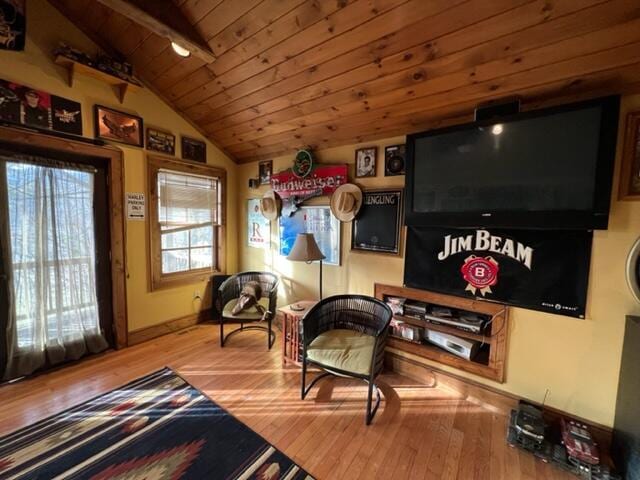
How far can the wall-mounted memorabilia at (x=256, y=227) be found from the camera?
11.0 ft

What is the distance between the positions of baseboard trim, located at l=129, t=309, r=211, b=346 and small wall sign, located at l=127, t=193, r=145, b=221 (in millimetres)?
1179

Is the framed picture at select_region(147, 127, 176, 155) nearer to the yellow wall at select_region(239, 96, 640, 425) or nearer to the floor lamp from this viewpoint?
the floor lamp

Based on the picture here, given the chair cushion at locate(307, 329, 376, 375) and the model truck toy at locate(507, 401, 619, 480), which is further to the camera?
the chair cushion at locate(307, 329, 376, 375)

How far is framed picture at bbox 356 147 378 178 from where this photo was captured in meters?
2.39

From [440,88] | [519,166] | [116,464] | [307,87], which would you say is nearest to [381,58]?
[440,88]

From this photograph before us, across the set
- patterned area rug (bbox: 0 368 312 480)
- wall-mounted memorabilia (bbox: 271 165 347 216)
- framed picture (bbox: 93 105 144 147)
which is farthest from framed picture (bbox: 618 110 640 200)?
framed picture (bbox: 93 105 144 147)

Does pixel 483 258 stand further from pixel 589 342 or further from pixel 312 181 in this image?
pixel 312 181

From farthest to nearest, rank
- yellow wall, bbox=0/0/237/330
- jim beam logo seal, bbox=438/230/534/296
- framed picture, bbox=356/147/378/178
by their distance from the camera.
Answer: framed picture, bbox=356/147/378/178 → yellow wall, bbox=0/0/237/330 → jim beam logo seal, bbox=438/230/534/296

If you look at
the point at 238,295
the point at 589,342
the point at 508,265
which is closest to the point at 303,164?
the point at 238,295

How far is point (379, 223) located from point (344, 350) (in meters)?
1.11

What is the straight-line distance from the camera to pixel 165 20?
1781 mm

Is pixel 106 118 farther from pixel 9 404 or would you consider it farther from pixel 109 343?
pixel 9 404

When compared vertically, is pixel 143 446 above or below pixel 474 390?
below

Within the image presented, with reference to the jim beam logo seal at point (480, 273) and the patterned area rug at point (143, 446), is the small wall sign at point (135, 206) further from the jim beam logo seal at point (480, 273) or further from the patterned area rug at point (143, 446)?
the jim beam logo seal at point (480, 273)
